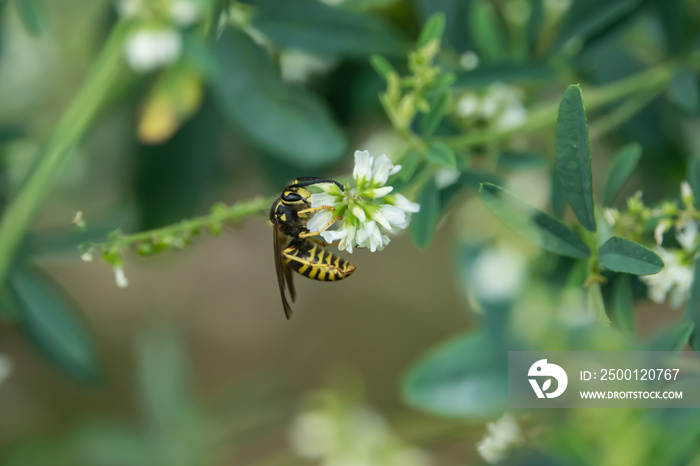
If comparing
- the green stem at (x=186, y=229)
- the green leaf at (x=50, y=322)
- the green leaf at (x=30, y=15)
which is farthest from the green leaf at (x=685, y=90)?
the green leaf at (x=50, y=322)

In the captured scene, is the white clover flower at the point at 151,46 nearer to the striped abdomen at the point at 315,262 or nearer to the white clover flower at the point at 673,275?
the striped abdomen at the point at 315,262

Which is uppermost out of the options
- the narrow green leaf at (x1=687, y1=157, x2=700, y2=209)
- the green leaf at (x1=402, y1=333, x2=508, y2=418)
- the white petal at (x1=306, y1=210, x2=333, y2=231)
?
the narrow green leaf at (x1=687, y1=157, x2=700, y2=209)

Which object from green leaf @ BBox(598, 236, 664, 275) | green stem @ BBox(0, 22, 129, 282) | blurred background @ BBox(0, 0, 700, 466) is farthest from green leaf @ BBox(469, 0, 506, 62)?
green stem @ BBox(0, 22, 129, 282)

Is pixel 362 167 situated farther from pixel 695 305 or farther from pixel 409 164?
pixel 695 305

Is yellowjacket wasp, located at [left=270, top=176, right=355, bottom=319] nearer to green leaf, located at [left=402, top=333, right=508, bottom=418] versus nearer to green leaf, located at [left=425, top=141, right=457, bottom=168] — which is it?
green leaf, located at [left=425, top=141, right=457, bottom=168]

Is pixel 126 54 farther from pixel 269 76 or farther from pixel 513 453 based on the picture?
pixel 513 453

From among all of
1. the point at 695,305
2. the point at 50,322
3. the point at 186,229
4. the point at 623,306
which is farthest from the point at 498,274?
the point at 50,322

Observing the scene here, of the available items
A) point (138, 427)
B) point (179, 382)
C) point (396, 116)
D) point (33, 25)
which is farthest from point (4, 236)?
point (138, 427)

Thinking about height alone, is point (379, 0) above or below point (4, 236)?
above
